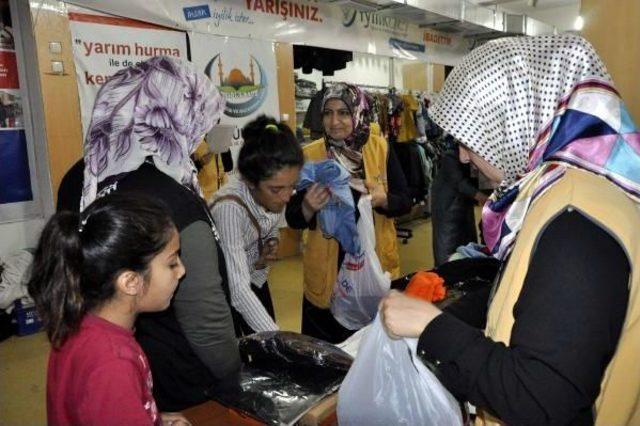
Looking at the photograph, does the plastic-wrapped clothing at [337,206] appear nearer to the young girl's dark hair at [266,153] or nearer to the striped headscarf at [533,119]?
the young girl's dark hair at [266,153]

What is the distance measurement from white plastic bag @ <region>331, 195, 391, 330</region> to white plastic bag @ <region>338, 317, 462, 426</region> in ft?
3.49

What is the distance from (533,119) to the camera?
3.06ft

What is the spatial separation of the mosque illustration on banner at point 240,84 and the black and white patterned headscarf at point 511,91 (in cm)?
359

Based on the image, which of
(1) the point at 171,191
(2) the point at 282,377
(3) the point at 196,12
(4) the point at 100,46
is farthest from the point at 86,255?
(3) the point at 196,12

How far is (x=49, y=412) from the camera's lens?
1038 millimetres

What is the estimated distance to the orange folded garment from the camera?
1241 millimetres

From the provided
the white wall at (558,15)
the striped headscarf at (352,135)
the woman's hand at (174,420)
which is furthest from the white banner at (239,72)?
the white wall at (558,15)

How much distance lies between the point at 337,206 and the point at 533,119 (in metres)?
1.26

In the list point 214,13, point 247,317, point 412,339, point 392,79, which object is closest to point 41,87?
point 214,13

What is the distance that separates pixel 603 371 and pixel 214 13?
4.33 m

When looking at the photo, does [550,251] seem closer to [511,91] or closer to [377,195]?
[511,91]

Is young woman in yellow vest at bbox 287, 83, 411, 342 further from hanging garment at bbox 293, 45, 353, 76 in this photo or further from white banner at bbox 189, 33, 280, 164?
hanging garment at bbox 293, 45, 353, 76

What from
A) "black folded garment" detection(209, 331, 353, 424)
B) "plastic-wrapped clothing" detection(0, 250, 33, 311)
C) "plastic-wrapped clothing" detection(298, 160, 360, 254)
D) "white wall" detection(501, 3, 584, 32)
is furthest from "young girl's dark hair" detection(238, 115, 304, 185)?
"white wall" detection(501, 3, 584, 32)

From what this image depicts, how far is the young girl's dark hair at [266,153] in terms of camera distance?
70.4 inches
